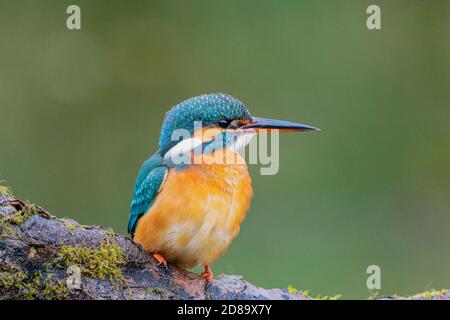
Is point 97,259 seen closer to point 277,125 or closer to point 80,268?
point 80,268

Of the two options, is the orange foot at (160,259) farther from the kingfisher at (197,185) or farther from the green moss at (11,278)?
the green moss at (11,278)

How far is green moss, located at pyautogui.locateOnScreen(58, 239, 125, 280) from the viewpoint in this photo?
2.62 metres

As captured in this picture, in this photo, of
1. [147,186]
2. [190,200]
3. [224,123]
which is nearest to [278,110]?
[224,123]

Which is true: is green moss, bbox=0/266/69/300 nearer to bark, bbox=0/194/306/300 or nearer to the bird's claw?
bark, bbox=0/194/306/300

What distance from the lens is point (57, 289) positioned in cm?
253

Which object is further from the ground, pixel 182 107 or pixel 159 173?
pixel 182 107

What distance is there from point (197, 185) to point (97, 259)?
0.65m

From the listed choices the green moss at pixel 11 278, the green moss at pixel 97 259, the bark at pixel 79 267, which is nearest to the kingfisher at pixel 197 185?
the bark at pixel 79 267

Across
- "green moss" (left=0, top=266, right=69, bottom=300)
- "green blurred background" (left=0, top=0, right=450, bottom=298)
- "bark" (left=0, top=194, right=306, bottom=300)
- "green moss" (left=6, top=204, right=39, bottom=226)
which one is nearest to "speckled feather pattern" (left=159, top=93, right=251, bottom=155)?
"bark" (left=0, top=194, right=306, bottom=300)

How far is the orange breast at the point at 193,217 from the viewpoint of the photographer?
10.1 feet

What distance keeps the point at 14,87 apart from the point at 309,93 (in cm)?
317

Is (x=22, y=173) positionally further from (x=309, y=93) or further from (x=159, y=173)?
(x=159, y=173)

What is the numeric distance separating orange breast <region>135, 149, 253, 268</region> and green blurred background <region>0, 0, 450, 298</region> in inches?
97.3
